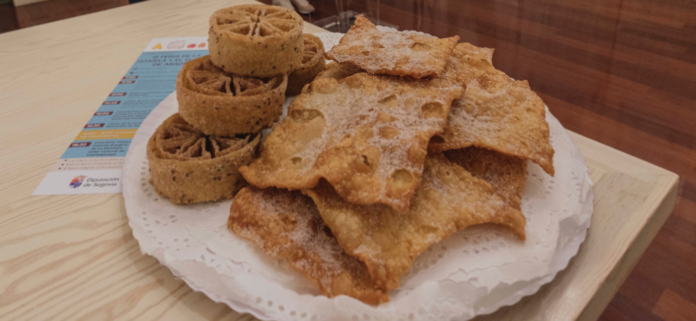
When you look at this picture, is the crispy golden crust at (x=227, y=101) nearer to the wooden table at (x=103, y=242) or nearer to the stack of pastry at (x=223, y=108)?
the stack of pastry at (x=223, y=108)

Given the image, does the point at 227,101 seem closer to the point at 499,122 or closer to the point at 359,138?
the point at 359,138

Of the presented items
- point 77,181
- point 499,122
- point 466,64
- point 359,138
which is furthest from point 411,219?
point 77,181

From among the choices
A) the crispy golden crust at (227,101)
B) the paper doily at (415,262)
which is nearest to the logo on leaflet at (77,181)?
the paper doily at (415,262)

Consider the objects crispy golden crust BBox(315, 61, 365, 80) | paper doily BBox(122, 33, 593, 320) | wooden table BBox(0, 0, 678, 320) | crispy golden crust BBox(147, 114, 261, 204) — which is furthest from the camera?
crispy golden crust BBox(315, 61, 365, 80)

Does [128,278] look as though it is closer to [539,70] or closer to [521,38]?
[539,70]

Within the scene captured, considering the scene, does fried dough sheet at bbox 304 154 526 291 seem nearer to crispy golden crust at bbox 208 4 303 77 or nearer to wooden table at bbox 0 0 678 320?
wooden table at bbox 0 0 678 320

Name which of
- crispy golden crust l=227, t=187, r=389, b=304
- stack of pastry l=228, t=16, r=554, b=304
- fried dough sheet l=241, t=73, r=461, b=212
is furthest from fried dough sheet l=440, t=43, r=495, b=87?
crispy golden crust l=227, t=187, r=389, b=304

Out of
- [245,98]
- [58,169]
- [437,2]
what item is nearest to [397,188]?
[245,98]
